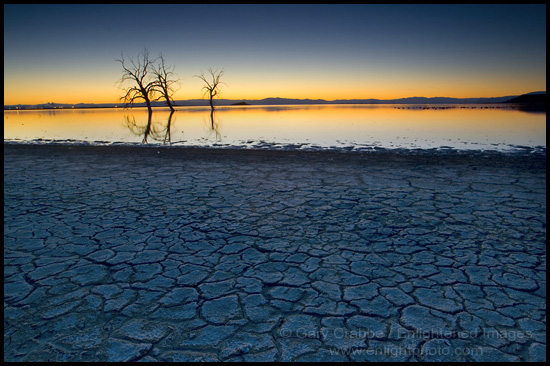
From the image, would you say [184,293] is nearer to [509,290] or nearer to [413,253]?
[413,253]

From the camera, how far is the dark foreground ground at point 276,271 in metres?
2.17

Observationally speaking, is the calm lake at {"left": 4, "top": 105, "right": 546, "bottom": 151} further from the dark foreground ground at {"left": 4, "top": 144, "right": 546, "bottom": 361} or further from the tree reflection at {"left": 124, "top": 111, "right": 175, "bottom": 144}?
the dark foreground ground at {"left": 4, "top": 144, "right": 546, "bottom": 361}

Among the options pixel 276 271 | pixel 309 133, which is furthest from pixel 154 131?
pixel 276 271

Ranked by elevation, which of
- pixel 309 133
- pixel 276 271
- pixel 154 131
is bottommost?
pixel 276 271

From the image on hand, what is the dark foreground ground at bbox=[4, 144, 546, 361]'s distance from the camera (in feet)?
7.13

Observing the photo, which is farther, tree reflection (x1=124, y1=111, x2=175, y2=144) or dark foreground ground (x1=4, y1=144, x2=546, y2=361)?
tree reflection (x1=124, y1=111, x2=175, y2=144)

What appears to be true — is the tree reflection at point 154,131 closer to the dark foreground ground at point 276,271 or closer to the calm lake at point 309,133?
the calm lake at point 309,133

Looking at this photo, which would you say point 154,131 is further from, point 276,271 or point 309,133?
point 276,271

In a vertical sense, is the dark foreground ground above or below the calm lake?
below

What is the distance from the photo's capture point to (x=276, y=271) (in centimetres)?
309

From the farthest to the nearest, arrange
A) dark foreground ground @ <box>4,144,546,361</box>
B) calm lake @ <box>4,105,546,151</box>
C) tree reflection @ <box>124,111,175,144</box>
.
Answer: tree reflection @ <box>124,111,175,144</box>
calm lake @ <box>4,105,546,151</box>
dark foreground ground @ <box>4,144,546,361</box>

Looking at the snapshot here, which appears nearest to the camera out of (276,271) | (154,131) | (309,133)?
(276,271)

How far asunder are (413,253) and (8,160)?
1046 centimetres

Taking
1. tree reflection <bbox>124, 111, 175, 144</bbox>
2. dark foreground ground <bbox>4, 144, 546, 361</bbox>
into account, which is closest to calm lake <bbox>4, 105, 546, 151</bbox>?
tree reflection <bbox>124, 111, 175, 144</bbox>
